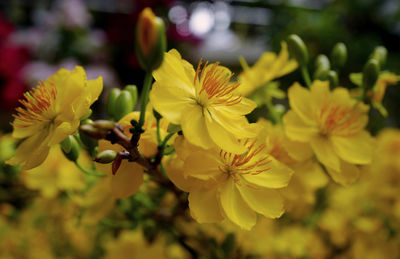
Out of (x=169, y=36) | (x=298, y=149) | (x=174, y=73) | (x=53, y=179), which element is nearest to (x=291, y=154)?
(x=298, y=149)

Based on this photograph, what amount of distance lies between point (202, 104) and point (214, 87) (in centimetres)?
2

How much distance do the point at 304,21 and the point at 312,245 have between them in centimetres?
93

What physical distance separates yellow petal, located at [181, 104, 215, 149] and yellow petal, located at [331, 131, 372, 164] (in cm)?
14

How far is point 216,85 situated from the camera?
0.89ft

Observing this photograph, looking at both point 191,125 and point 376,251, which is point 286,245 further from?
point 191,125

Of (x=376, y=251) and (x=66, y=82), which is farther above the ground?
(x=66, y=82)

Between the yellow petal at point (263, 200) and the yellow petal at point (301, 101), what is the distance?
0.30 ft

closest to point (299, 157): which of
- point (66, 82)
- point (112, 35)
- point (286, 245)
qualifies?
point (66, 82)

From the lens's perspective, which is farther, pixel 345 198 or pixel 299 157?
pixel 345 198

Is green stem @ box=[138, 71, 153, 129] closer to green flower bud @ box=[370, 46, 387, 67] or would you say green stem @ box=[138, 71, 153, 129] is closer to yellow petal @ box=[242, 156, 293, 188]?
yellow petal @ box=[242, 156, 293, 188]

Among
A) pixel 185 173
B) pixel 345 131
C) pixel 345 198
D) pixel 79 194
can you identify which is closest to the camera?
pixel 185 173

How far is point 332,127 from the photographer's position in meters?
0.33

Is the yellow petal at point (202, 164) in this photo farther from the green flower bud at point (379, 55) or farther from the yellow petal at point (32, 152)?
the green flower bud at point (379, 55)

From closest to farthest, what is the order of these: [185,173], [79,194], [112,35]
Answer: [185,173]
[79,194]
[112,35]
